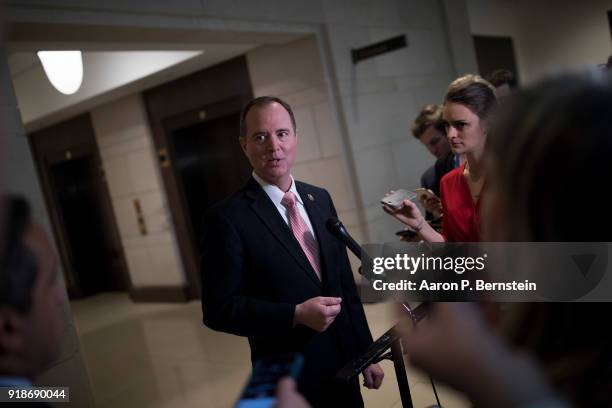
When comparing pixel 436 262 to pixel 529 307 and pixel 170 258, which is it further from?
pixel 170 258

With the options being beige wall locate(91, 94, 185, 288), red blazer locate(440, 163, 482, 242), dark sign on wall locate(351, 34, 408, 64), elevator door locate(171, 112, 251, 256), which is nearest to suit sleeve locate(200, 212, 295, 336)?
red blazer locate(440, 163, 482, 242)

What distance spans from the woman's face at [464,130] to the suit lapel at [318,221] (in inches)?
22.1

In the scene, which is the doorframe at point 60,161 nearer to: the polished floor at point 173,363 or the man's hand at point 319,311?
the polished floor at point 173,363

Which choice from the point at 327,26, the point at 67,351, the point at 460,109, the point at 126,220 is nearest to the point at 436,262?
the point at 460,109

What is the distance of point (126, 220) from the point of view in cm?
679

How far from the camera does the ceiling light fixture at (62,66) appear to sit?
3.93m

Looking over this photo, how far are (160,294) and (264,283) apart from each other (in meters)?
5.48

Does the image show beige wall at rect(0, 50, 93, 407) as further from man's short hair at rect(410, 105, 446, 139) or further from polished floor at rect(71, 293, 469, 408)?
man's short hair at rect(410, 105, 446, 139)

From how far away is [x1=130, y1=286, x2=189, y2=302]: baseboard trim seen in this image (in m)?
6.30

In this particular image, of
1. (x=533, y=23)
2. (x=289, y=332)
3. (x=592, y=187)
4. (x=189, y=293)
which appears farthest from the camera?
(x=533, y=23)

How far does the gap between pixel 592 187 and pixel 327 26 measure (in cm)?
424

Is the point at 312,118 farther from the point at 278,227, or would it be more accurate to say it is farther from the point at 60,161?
the point at 60,161

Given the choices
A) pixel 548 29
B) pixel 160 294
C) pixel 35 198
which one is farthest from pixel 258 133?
pixel 548 29

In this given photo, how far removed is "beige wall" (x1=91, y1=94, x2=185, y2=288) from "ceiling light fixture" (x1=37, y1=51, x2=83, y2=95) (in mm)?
2166
